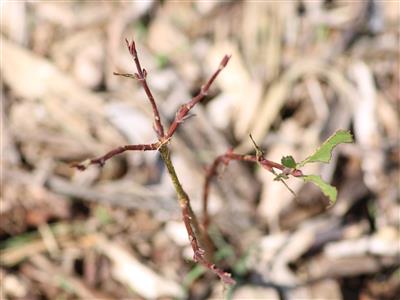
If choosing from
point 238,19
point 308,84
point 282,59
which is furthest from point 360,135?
point 238,19

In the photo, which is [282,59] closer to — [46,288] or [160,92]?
[160,92]

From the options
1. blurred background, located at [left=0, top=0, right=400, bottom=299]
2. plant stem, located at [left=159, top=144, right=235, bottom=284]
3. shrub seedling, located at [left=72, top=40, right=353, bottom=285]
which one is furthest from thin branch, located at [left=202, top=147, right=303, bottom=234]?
blurred background, located at [left=0, top=0, right=400, bottom=299]

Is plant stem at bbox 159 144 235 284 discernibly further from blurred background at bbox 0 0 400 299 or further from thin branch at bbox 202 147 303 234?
blurred background at bbox 0 0 400 299

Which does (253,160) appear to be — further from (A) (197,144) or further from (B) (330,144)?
(A) (197,144)

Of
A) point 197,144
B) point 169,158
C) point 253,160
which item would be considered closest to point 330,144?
point 253,160

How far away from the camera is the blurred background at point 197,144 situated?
7.51 ft

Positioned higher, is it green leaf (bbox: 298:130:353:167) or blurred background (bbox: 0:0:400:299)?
blurred background (bbox: 0:0:400:299)

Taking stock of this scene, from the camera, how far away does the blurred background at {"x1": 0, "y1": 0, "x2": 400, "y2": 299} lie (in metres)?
2.29

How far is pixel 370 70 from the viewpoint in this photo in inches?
110

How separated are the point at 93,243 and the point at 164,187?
39cm

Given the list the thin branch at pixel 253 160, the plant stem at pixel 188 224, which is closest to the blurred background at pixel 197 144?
the thin branch at pixel 253 160

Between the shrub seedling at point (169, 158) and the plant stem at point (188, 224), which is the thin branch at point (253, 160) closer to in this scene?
the shrub seedling at point (169, 158)

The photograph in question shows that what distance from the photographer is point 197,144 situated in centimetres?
252

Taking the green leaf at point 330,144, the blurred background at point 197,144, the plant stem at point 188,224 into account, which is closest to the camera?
the green leaf at point 330,144
